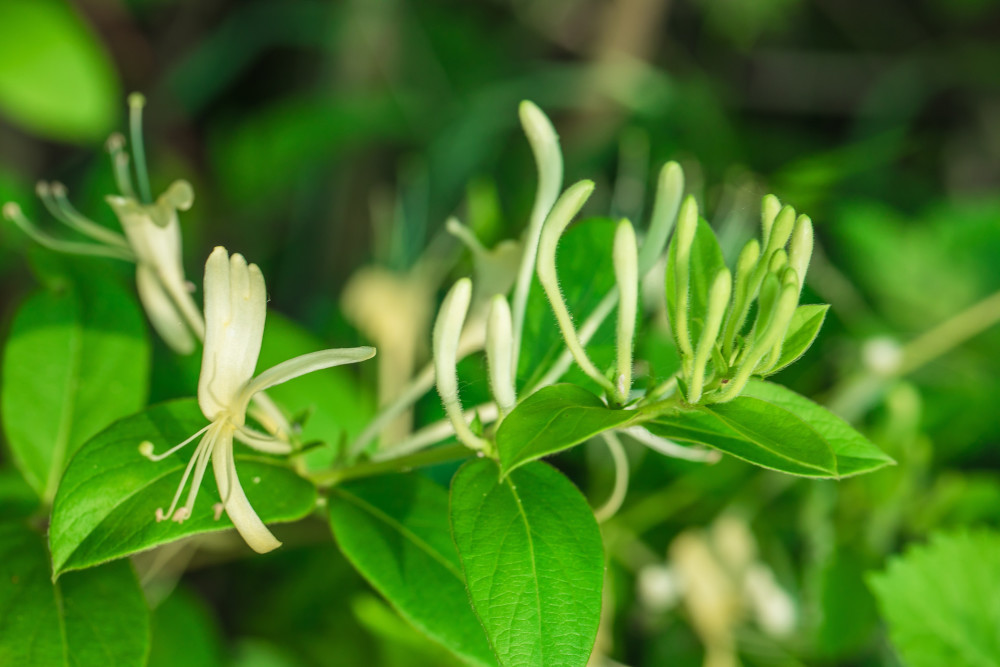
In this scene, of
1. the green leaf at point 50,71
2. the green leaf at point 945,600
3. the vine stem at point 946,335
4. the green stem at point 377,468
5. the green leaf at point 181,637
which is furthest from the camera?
the green leaf at point 50,71

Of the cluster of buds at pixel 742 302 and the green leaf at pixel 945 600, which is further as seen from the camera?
the green leaf at pixel 945 600

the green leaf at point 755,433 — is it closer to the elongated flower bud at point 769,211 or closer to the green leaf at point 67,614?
the elongated flower bud at point 769,211

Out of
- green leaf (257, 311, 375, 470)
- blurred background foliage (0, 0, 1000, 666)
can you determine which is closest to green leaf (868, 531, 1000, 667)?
blurred background foliage (0, 0, 1000, 666)

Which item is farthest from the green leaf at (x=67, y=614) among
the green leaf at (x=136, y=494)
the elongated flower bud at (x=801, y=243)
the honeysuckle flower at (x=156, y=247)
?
the elongated flower bud at (x=801, y=243)

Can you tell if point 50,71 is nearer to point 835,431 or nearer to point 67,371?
point 67,371

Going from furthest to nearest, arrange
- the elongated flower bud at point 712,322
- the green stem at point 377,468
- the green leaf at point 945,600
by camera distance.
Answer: the green leaf at point 945,600
the green stem at point 377,468
the elongated flower bud at point 712,322
